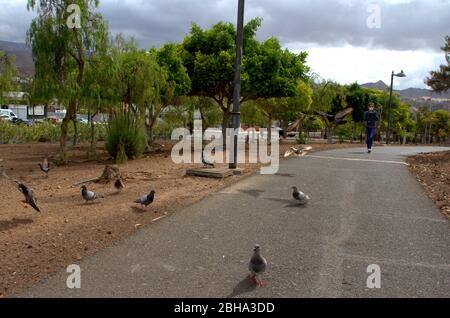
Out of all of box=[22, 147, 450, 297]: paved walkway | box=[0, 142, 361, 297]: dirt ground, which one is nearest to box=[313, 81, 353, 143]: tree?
box=[0, 142, 361, 297]: dirt ground

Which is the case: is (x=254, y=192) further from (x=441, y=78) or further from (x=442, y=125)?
(x=442, y=125)

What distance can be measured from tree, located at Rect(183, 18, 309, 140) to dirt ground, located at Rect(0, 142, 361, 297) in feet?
22.9

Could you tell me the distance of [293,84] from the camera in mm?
20312

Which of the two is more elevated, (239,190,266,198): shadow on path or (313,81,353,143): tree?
(313,81,353,143): tree

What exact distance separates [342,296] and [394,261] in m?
1.27

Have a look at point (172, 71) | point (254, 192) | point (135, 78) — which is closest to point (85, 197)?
point (254, 192)

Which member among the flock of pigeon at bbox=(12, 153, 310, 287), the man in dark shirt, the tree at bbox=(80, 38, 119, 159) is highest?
the tree at bbox=(80, 38, 119, 159)

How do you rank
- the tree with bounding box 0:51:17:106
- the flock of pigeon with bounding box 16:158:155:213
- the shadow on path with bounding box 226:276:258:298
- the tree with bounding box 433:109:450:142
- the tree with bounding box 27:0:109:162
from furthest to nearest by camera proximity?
the tree with bounding box 433:109:450:142 < the tree with bounding box 0:51:17:106 < the tree with bounding box 27:0:109:162 < the flock of pigeon with bounding box 16:158:155:213 < the shadow on path with bounding box 226:276:258:298

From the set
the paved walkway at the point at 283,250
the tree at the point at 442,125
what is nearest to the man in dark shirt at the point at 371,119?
the paved walkway at the point at 283,250

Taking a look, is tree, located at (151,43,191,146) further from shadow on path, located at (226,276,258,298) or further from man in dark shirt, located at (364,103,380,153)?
shadow on path, located at (226,276,258,298)

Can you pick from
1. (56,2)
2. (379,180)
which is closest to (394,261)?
(379,180)

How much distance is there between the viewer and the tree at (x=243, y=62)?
19.3 m

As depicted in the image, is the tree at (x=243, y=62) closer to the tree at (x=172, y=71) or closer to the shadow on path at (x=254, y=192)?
the tree at (x=172, y=71)

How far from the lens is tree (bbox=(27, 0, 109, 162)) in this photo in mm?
14047
